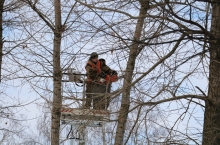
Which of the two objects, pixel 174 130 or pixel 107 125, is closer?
pixel 174 130

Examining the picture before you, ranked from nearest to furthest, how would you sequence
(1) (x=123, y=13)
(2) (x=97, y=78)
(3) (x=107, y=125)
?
(1) (x=123, y=13), (2) (x=97, y=78), (3) (x=107, y=125)

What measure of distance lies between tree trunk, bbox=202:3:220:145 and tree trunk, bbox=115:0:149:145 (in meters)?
1.33

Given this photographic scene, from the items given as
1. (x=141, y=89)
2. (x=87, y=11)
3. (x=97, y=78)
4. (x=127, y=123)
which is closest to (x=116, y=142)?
(x=127, y=123)

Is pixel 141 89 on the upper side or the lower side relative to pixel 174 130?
upper

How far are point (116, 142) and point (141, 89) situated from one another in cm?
267

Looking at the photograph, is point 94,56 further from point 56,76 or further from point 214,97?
point 56,76

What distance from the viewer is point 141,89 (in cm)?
1127

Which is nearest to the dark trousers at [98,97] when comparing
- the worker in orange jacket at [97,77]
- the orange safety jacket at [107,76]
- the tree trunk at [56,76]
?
the worker in orange jacket at [97,77]

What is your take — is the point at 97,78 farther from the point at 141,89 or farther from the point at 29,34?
the point at 29,34

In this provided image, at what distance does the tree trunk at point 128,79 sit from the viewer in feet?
34.4

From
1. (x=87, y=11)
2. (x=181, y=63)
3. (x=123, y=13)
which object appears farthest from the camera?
(x=87, y=11)

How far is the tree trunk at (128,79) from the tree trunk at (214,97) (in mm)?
1334

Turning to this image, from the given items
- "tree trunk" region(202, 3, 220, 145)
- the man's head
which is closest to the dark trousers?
the man's head

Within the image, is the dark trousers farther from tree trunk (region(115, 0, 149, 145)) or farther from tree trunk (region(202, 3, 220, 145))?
tree trunk (region(202, 3, 220, 145))
